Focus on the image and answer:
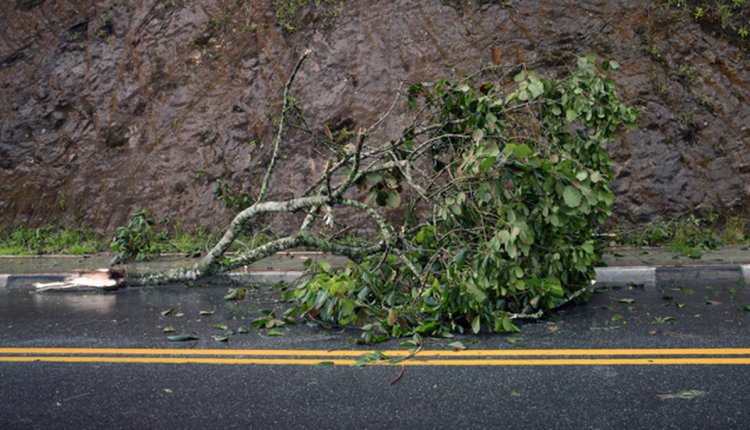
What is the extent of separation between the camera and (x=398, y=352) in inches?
219

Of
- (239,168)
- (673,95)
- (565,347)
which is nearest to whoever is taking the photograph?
(565,347)

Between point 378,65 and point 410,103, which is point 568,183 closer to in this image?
point 410,103

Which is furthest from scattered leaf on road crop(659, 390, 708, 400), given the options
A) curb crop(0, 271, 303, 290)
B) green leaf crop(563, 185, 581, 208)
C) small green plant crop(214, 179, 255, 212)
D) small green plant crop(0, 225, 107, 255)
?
small green plant crop(0, 225, 107, 255)

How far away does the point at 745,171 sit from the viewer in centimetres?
1101

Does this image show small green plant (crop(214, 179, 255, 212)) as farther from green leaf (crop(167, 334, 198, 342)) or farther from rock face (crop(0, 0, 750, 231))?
green leaf (crop(167, 334, 198, 342))

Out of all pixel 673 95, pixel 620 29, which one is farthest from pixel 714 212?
pixel 620 29

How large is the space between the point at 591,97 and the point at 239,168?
21.2 ft

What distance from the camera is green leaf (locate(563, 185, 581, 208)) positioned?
6165 millimetres

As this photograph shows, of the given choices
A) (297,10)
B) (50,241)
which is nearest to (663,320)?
(297,10)

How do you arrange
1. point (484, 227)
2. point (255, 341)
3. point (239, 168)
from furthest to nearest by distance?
1. point (239, 168)
2. point (484, 227)
3. point (255, 341)

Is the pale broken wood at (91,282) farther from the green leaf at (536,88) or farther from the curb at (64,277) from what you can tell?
the green leaf at (536,88)

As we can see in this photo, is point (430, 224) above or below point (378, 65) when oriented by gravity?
below

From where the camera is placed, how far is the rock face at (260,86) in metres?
11.2

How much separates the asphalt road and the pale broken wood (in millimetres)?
1325
